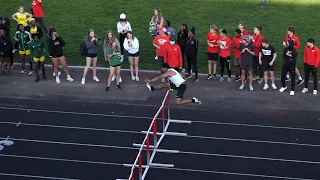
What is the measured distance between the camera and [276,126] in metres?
17.2

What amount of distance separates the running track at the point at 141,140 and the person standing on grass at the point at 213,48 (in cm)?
252

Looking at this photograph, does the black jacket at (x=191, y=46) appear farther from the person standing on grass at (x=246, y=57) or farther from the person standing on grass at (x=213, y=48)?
the person standing on grass at (x=246, y=57)

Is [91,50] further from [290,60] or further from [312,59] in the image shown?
[312,59]

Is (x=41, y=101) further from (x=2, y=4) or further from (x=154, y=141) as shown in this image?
(x=2, y=4)

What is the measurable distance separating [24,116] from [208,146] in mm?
5560

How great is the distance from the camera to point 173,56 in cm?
1895

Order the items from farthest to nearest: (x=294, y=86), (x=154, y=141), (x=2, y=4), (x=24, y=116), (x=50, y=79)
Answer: (x=2, y=4)
(x=50, y=79)
(x=294, y=86)
(x=24, y=116)
(x=154, y=141)

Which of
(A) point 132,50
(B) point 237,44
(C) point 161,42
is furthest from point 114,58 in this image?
(B) point 237,44

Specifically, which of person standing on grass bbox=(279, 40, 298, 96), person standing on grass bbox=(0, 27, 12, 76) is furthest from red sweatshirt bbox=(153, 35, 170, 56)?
person standing on grass bbox=(0, 27, 12, 76)

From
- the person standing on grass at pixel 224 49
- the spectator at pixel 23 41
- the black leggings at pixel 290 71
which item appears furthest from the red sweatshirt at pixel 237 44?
the spectator at pixel 23 41

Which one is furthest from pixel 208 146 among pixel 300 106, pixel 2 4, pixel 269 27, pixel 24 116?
pixel 2 4

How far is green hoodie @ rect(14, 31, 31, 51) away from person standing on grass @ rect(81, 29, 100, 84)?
2155 mm

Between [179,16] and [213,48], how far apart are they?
19.3 ft

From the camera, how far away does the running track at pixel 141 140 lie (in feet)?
48.5
